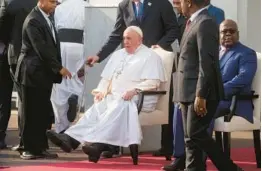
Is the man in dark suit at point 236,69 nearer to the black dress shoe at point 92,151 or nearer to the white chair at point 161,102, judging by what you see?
the white chair at point 161,102

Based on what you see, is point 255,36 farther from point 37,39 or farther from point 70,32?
point 37,39

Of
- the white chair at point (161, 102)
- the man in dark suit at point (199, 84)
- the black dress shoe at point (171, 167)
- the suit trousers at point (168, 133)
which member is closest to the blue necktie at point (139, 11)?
the white chair at point (161, 102)

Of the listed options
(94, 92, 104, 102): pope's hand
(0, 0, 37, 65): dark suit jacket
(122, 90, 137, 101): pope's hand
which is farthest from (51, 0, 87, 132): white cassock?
(122, 90, 137, 101): pope's hand

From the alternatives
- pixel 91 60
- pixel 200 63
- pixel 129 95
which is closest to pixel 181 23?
pixel 91 60

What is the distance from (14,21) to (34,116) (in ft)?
3.83

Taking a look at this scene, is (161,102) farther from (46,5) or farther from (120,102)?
(46,5)

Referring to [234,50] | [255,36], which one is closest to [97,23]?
[234,50]

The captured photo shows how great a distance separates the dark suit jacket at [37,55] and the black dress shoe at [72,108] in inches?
54.3

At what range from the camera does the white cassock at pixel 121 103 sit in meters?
7.84

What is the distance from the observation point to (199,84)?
19.9ft

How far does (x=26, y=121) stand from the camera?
823 cm

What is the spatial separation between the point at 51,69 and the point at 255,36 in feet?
13.2

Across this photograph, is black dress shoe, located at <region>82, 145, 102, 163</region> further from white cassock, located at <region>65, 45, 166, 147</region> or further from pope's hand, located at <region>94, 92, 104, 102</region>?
pope's hand, located at <region>94, 92, 104, 102</region>

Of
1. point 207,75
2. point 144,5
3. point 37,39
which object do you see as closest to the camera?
point 207,75
